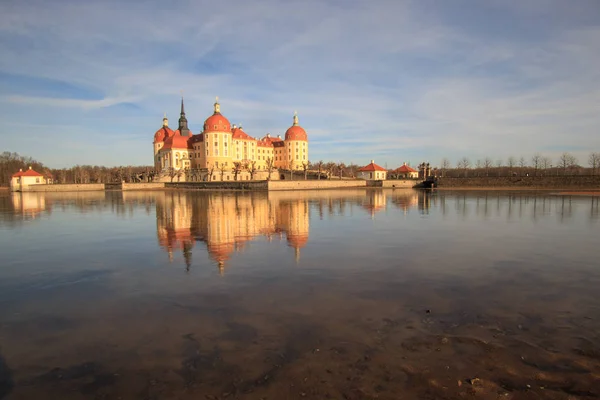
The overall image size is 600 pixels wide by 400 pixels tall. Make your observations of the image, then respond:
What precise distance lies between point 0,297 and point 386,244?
11063mm

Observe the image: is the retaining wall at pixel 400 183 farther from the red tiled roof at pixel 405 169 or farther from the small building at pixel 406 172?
the red tiled roof at pixel 405 169

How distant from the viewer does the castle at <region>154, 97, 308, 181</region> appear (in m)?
92.9

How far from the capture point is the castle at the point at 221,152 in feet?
305

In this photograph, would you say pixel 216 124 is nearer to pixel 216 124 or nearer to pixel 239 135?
pixel 216 124

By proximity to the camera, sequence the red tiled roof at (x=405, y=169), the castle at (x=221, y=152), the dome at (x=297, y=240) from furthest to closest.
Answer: the red tiled roof at (x=405, y=169), the castle at (x=221, y=152), the dome at (x=297, y=240)

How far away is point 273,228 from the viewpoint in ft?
58.9

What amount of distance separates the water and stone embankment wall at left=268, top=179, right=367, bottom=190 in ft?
175

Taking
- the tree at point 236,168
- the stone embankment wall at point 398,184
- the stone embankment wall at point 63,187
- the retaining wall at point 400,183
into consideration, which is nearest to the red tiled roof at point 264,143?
the tree at point 236,168

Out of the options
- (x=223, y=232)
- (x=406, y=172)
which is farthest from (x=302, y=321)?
(x=406, y=172)

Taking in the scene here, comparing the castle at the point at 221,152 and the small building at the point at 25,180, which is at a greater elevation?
the castle at the point at 221,152

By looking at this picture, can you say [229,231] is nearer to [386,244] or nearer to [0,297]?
[386,244]

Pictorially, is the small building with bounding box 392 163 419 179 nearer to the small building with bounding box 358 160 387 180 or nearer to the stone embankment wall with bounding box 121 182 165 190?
the small building with bounding box 358 160 387 180

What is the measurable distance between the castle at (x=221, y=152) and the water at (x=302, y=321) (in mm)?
76041

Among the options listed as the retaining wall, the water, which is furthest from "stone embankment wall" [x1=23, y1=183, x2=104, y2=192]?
the water
